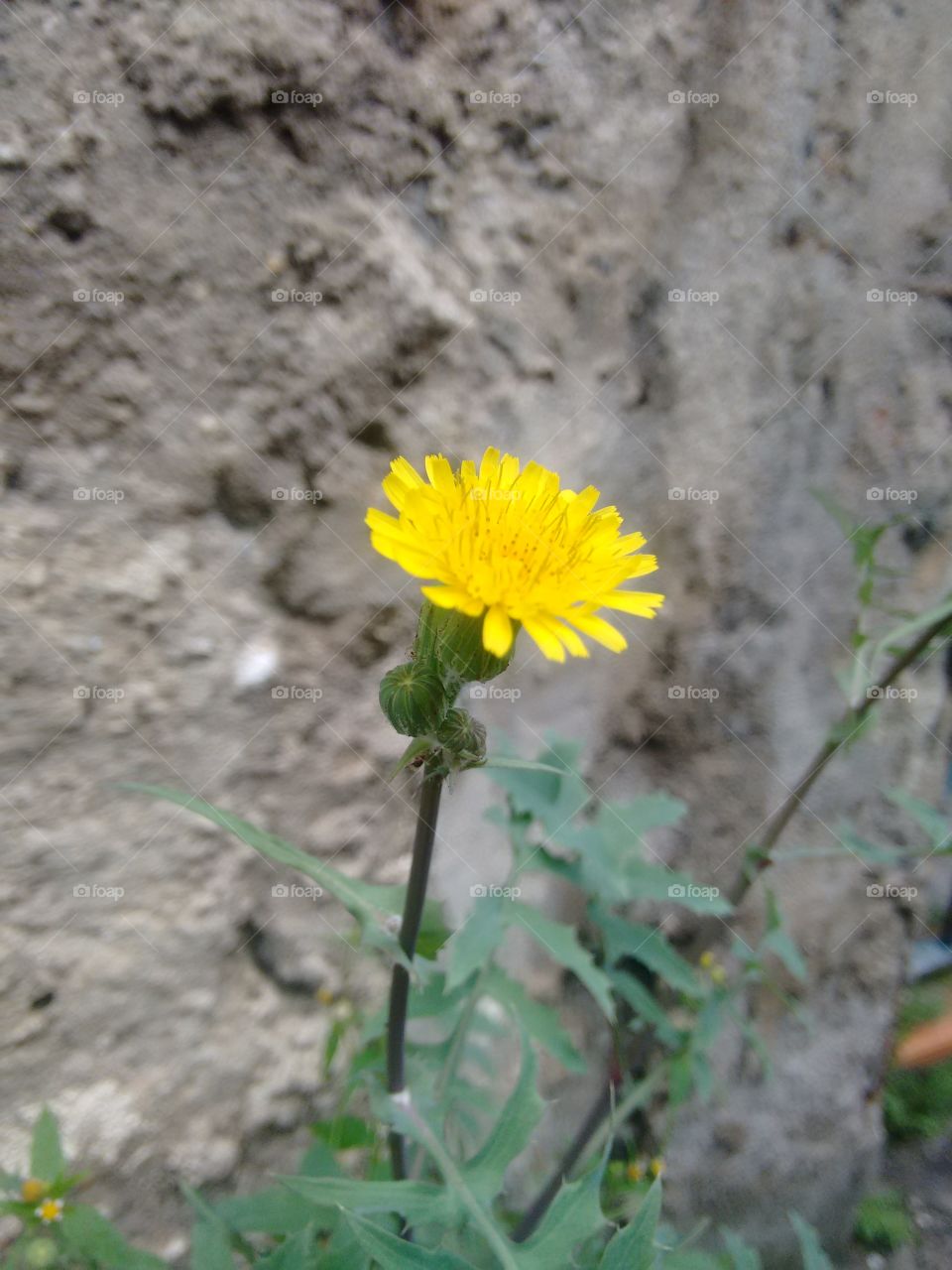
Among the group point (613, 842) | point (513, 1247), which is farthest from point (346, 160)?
point (513, 1247)

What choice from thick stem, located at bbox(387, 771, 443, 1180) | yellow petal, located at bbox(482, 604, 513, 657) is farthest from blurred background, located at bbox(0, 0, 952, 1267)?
yellow petal, located at bbox(482, 604, 513, 657)

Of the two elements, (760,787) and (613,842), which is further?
(760,787)

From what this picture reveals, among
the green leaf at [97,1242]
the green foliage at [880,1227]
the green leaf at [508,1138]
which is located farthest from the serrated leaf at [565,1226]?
the green foliage at [880,1227]

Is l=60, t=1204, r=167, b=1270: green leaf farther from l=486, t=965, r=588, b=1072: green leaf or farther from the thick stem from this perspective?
l=486, t=965, r=588, b=1072: green leaf

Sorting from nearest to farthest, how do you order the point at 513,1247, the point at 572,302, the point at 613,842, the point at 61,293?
the point at 513,1247, the point at 61,293, the point at 613,842, the point at 572,302

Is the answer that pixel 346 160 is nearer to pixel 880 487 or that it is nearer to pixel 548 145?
pixel 548 145

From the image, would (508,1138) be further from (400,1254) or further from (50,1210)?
(50,1210)

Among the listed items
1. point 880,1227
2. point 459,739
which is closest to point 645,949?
point 459,739
